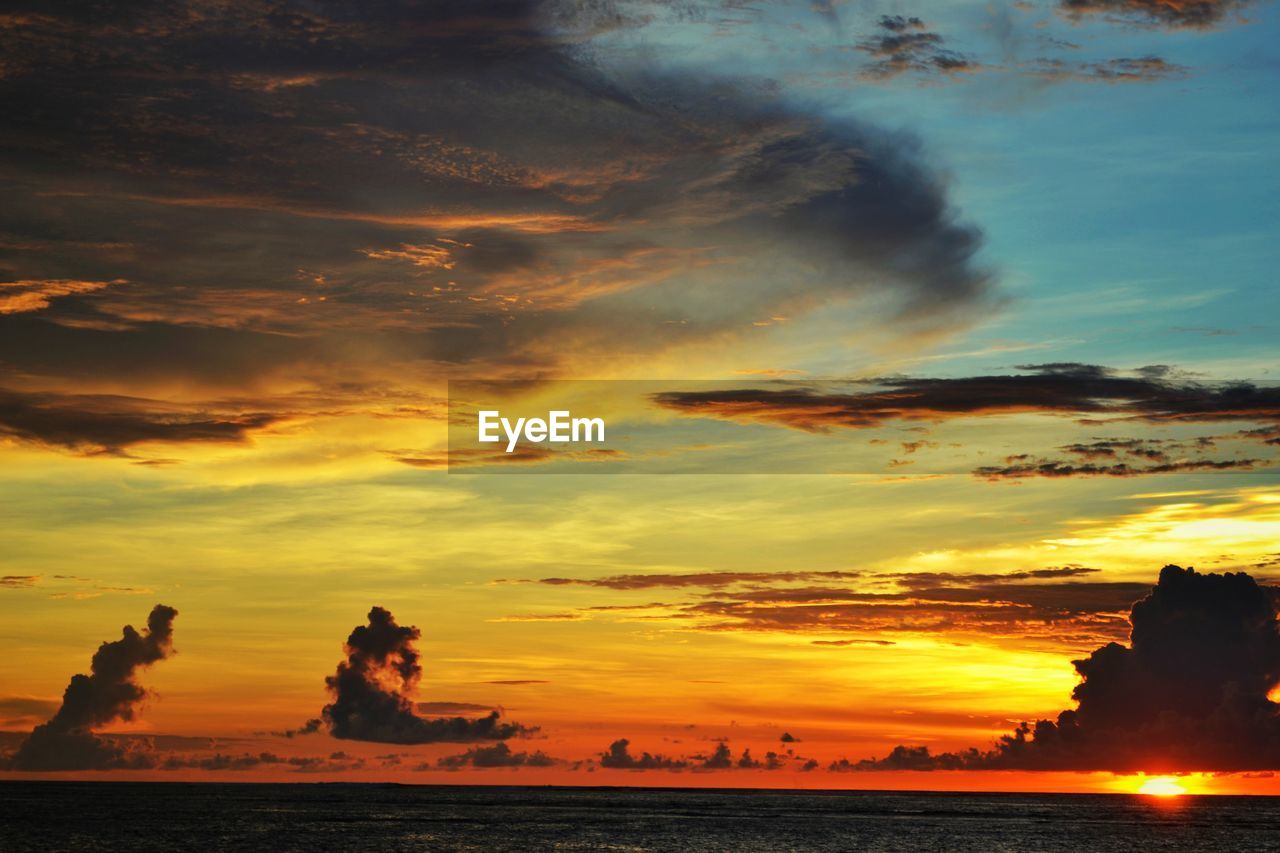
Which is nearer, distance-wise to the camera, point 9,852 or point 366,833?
point 9,852

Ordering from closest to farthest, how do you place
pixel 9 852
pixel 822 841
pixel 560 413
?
pixel 560 413 < pixel 9 852 < pixel 822 841

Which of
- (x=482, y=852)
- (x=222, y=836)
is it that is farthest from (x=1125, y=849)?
(x=222, y=836)

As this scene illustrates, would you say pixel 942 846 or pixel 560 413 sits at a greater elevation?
pixel 560 413

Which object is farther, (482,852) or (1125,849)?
(1125,849)

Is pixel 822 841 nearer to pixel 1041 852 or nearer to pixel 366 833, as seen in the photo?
pixel 1041 852

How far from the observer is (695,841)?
604 ft

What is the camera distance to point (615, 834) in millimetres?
199500

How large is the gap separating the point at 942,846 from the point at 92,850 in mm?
113867

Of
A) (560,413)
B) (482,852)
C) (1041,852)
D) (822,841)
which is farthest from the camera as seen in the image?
(822,841)

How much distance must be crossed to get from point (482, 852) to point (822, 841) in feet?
Answer: 187

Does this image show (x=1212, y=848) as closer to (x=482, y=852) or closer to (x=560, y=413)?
(x=482, y=852)

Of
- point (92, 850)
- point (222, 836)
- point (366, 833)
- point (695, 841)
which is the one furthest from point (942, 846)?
point (92, 850)

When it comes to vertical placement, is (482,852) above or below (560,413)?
below

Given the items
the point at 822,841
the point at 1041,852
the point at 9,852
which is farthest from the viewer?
the point at 822,841
